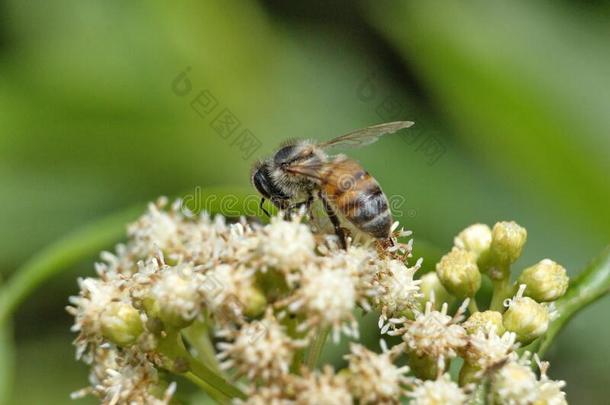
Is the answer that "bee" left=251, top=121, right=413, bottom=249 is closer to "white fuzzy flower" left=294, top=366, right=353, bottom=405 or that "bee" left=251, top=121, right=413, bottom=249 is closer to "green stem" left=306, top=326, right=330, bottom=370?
"green stem" left=306, top=326, right=330, bottom=370

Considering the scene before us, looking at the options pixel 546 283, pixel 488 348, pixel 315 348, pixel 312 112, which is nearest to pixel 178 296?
pixel 315 348

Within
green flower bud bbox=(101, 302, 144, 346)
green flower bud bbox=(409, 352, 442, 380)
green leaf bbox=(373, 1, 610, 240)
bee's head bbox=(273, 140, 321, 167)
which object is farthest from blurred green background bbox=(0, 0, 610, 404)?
green flower bud bbox=(101, 302, 144, 346)

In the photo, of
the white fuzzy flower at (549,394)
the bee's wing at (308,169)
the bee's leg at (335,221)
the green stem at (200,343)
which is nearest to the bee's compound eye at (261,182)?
the bee's wing at (308,169)

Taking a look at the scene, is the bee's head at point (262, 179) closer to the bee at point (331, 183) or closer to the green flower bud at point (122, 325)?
the bee at point (331, 183)

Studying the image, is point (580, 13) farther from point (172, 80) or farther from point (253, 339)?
point (253, 339)

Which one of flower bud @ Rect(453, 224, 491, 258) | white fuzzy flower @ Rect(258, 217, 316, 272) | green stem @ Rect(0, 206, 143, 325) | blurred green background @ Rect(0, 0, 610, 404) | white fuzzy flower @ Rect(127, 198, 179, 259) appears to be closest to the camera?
white fuzzy flower @ Rect(258, 217, 316, 272)

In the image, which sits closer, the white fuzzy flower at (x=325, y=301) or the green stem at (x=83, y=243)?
the white fuzzy flower at (x=325, y=301)

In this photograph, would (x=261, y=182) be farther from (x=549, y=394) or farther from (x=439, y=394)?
(x=549, y=394)
